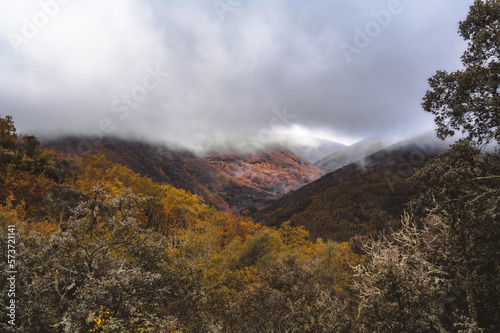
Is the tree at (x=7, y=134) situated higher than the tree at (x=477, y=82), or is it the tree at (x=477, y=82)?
the tree at (x=7, y=134)

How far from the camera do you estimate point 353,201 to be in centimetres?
14500

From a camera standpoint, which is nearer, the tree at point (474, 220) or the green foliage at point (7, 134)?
the tree at point (474, 220)

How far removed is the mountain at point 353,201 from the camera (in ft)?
403

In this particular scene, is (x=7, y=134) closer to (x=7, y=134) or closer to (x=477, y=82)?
(x=7, y=134)

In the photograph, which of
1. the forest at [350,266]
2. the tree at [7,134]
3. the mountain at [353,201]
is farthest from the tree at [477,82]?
the mountain at [353,201]

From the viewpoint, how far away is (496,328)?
7.88 meters

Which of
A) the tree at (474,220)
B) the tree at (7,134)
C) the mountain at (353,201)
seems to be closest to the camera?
the tree at (474,220)

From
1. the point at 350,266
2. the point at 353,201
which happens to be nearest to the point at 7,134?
the point at 350,266

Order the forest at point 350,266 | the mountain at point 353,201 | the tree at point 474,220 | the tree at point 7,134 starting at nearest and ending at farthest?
1. the forest at point 350,266
2. the tree at point 474,220
3. the tree at point 7,134
4. the mountain at point 353,201

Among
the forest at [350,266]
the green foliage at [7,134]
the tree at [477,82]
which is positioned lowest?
the forest at [350,266]

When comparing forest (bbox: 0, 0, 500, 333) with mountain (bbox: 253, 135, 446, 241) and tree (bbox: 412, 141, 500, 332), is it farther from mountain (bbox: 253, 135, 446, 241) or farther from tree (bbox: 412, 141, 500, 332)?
mountain (bbox: 253, 135, 446, 241)

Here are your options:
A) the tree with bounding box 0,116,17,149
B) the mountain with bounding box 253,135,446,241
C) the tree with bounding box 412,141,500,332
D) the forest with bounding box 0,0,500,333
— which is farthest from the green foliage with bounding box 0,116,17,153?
the mountain with bounding box 253,135,446,241

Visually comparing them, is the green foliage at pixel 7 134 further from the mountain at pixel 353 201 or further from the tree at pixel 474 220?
the mountain at pixel 353 201

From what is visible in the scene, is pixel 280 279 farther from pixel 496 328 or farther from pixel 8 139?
pixel 8 139
